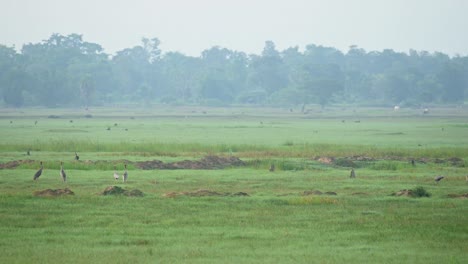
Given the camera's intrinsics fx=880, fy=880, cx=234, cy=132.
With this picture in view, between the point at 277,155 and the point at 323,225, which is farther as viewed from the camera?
the point at 277,155

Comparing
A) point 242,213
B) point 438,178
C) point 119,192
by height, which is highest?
point 438,178

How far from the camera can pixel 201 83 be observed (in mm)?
150625

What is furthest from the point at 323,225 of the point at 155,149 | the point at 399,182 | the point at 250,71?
the point at 250,71

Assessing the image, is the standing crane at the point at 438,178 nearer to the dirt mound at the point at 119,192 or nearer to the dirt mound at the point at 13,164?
the dirt mound at the point at 119,192

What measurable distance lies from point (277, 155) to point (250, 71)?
12909cm

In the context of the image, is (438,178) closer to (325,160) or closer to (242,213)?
(325,160)

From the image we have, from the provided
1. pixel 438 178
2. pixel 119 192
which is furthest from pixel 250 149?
pixel 119 192

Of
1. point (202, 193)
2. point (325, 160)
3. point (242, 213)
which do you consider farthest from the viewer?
point (325, 160)

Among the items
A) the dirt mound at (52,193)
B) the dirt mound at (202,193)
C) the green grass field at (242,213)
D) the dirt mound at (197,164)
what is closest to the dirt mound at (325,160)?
the green grass field at (242,213)

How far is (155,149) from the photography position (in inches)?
1805

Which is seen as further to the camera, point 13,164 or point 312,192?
point 13,164

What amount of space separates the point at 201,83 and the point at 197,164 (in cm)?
11451

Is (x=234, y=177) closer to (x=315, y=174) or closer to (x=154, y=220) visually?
(x=315, y=174)

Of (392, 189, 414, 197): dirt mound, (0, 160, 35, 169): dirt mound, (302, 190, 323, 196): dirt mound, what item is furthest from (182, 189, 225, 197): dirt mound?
(0, 160, 35, 169): dirt mound
